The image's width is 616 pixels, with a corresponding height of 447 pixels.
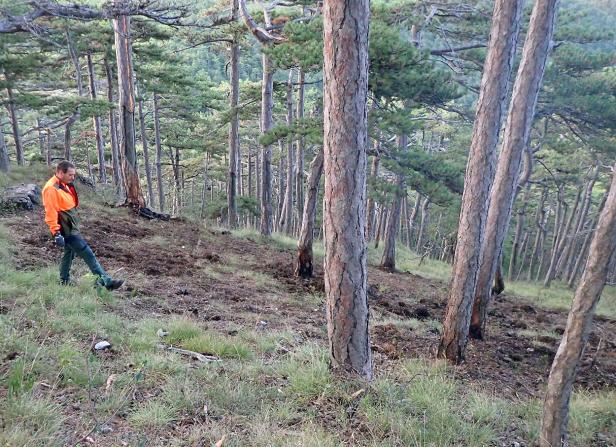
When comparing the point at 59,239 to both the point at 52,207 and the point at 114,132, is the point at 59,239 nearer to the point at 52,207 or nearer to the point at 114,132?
the point at 52,207

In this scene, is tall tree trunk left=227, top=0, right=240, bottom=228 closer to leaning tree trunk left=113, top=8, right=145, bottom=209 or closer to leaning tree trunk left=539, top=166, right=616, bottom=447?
leaning tree trunk left=113, top=8, right=145, bottom=209

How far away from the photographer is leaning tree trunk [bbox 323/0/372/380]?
3533 mm

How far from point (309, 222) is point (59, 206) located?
5.08 m

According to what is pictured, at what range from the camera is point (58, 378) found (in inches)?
143

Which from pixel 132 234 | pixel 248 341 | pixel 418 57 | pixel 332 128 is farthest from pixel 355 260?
pixel 132 234

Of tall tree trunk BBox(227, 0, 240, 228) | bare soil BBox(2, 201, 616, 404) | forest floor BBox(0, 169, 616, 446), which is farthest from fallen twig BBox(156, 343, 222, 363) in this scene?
tall tree trunk BBox(227, 0, 240, 228)

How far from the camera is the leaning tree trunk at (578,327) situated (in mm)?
3020

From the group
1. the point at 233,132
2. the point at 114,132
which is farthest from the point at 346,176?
the point at 114,132

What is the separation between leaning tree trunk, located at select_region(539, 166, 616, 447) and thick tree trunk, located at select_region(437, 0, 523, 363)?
1.99 metres

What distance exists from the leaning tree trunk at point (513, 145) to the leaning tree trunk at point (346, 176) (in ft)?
11.5

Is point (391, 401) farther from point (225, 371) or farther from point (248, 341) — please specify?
point (248, 341)

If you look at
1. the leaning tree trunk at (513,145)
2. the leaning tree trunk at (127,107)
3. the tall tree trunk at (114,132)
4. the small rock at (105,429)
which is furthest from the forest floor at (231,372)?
the tall tree trunk at (114,132)

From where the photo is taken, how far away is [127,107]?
12.7m

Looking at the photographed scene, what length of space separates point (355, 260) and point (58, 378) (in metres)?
2.61
